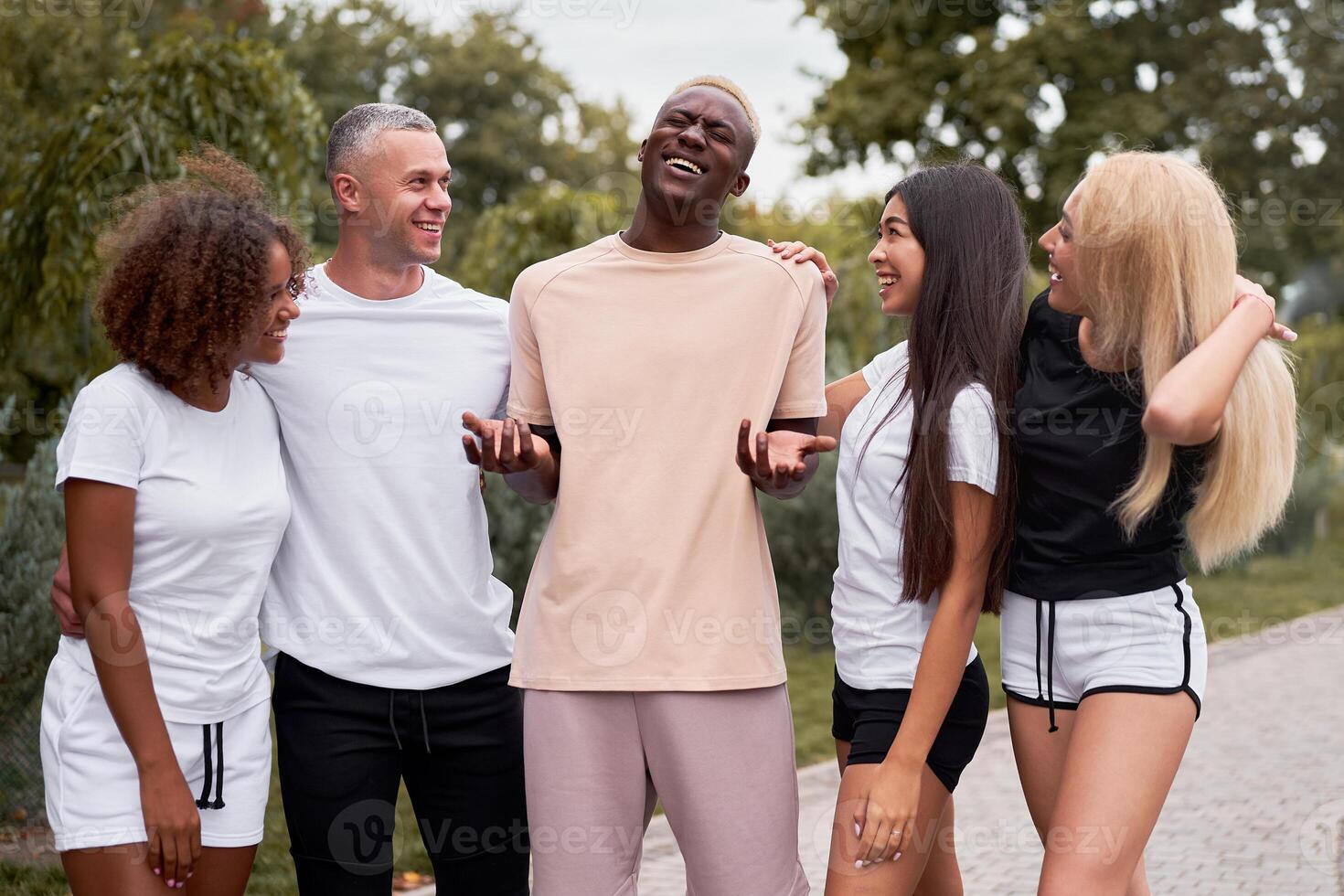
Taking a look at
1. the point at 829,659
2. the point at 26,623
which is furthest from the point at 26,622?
the point at 829,659

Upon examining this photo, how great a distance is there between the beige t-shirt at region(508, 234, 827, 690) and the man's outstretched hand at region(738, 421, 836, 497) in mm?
112

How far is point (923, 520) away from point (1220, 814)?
436 cm

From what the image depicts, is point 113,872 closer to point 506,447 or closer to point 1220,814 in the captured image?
point 506,447

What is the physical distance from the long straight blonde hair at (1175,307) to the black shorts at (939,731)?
1.50 feet

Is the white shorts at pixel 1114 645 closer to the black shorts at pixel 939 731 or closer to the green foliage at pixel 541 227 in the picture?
the black shorts at pixel 939 731

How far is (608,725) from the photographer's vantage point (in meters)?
2.61

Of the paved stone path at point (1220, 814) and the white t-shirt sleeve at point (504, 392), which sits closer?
the white t-shirt sleeve at point (504, 392)

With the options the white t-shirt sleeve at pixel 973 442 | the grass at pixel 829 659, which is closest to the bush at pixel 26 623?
the grass at pixel 829 659

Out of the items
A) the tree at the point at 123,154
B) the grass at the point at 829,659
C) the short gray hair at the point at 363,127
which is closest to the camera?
the short gray hair at the point at 363,127

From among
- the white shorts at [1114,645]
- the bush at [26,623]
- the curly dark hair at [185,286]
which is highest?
the curly dark hair at [185,286]

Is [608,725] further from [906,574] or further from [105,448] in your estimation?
A: [105,448]

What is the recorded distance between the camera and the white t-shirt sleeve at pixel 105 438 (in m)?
2.46

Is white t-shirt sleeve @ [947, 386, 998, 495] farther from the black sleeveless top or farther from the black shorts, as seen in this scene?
the black shorts

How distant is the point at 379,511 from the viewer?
2.89 meters
